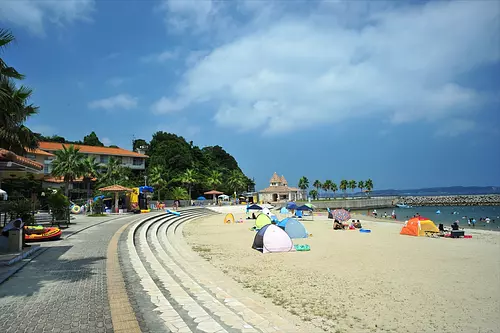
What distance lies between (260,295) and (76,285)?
465 cm

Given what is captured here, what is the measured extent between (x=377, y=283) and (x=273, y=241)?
6.49m

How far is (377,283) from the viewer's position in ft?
34.6

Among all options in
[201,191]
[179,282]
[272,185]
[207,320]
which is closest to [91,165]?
[201,191]

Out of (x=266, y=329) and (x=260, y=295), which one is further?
(x=260, y=295)

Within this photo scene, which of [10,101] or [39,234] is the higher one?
[10,101]

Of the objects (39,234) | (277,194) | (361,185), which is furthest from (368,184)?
(39,234)

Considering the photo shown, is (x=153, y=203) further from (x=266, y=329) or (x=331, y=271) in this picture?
(x=266, y=329)

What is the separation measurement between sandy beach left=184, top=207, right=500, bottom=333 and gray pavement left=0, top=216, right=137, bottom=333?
4.27 meters

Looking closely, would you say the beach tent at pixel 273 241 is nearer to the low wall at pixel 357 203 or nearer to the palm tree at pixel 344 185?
the low wall at pixel 357 203

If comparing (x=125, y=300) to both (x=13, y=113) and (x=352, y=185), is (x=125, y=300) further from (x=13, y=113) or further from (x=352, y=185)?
(x=352, y=185)

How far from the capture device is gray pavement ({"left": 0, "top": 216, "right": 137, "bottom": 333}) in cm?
544

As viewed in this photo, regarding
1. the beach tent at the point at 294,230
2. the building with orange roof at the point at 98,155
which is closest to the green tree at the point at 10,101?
the beach tent at the point at 294,230

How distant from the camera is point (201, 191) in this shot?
220 ft

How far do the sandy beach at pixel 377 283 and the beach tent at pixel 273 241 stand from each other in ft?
1.63
